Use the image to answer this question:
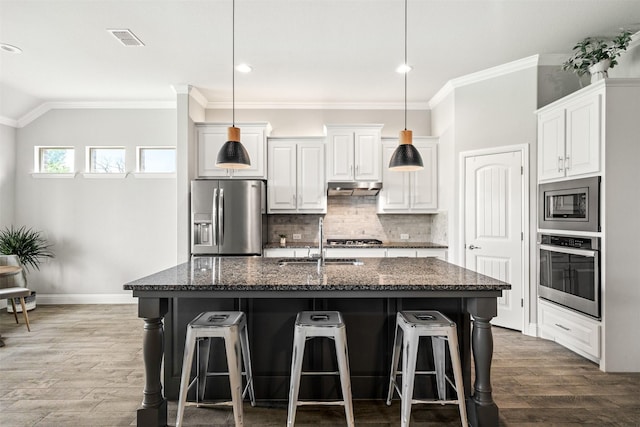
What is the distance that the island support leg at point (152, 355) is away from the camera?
2.13 metres

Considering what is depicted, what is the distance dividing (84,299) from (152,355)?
395cm

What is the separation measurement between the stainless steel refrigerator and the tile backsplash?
820mm

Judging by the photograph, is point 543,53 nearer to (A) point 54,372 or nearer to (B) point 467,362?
(B) point 467,362

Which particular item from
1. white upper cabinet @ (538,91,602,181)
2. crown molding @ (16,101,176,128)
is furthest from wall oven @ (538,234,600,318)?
crown molding @ (16,101,176,128)

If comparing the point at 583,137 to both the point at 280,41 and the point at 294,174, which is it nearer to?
the point at 280,41

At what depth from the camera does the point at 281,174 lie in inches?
Answer: 196

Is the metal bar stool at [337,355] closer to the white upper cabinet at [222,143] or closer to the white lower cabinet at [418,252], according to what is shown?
the white lower cabinet at [418,252]

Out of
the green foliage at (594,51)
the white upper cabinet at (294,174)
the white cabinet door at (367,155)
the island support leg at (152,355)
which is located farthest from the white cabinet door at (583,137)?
the island support leg at (152,355)

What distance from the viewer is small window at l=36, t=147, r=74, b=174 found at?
539 cm

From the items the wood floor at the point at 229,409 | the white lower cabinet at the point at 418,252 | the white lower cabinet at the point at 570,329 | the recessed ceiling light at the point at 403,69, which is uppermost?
the recessed ceiling light at the point at 403,69

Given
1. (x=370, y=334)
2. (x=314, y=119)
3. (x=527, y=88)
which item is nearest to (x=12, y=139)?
(x=314, y=119)

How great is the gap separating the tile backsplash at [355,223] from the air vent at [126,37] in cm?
268

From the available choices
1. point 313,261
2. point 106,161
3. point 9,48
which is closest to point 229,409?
point 313,261

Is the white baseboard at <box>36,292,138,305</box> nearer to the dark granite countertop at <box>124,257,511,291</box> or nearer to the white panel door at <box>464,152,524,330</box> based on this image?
the dark granite countertop at <box>124,257,511,291</box>
